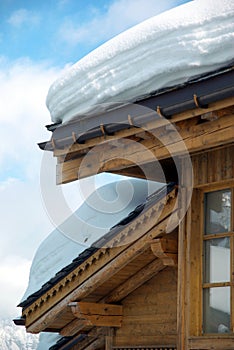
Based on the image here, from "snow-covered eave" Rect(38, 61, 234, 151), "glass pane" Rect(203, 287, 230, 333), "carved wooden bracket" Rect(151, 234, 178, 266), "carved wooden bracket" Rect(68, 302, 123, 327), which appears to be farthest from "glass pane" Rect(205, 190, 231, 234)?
"carved wooden bracket" Rect(68, 302, 123, 327)

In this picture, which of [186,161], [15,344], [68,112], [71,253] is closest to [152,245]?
[186,161]

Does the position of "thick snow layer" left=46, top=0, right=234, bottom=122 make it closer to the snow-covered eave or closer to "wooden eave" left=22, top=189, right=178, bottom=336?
the snow-covered eave

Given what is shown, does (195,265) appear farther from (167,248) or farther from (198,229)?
(167,248)

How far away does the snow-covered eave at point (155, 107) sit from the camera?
712 cm

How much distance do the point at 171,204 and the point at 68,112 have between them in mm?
1706

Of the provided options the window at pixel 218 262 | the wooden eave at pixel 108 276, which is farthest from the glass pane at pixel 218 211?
the wooden eave at pixel 108 276

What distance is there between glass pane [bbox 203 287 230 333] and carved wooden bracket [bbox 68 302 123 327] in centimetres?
270

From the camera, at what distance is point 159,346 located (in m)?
10.6

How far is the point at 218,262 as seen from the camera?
870cm

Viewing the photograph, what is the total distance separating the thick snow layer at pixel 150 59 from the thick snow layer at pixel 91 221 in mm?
7031

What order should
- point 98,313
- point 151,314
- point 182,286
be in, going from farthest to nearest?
point 98,313 → point 151,314 → point 182,286

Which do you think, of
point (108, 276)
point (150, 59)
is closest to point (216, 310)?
point (108, 276)

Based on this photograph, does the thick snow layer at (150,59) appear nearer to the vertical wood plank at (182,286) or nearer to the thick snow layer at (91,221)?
the vertical wood plank at (182,286)

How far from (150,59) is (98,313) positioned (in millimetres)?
4743
